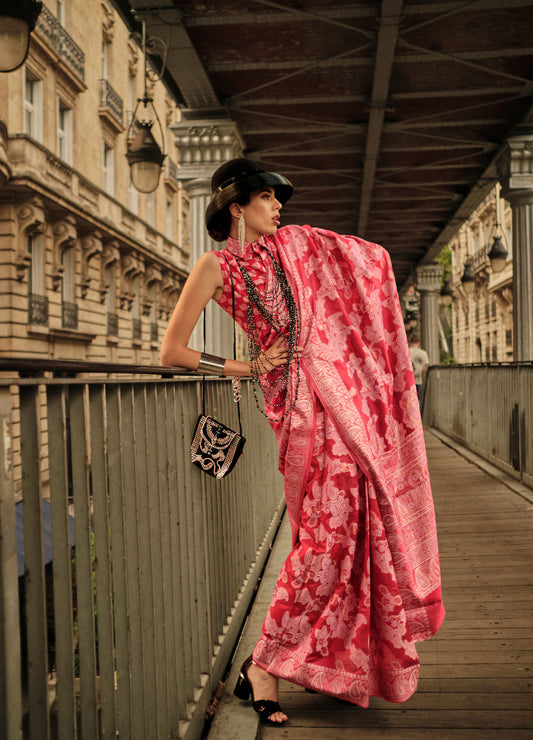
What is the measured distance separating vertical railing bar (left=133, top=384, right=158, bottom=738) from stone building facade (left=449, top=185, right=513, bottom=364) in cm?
2978

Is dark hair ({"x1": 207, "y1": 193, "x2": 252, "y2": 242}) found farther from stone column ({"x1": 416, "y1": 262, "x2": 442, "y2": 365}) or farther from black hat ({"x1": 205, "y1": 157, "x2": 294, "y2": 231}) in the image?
stone column ({"x1": 416, "y1": 262, "x2": 442, "y2": 365})

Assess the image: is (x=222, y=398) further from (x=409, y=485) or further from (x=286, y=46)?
(x=286, y=46)

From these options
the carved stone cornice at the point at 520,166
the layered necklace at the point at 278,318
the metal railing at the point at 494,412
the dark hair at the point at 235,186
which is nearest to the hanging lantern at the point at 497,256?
the metal railing at the point at 494,412

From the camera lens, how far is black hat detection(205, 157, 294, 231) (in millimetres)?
2340

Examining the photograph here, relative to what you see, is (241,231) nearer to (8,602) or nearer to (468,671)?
(8,602)

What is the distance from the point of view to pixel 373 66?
22.3ft

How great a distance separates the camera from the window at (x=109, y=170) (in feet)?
77.3

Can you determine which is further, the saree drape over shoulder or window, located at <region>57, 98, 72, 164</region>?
window, located at <region>57, 98, 72, 164</region>

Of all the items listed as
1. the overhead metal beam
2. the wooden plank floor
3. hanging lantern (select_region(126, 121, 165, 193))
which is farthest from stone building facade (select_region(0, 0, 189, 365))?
the wooden plank floor

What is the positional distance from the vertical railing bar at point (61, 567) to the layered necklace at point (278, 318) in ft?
3.39

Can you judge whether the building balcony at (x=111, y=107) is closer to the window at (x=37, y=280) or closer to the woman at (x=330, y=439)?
the window at (x=37, y=280)

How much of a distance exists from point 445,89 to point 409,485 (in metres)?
6.19

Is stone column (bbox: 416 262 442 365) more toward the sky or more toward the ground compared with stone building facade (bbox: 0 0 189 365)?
more toward the ground

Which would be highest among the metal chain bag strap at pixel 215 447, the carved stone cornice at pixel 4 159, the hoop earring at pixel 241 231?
the carved stone cornice at pixel 4 159
